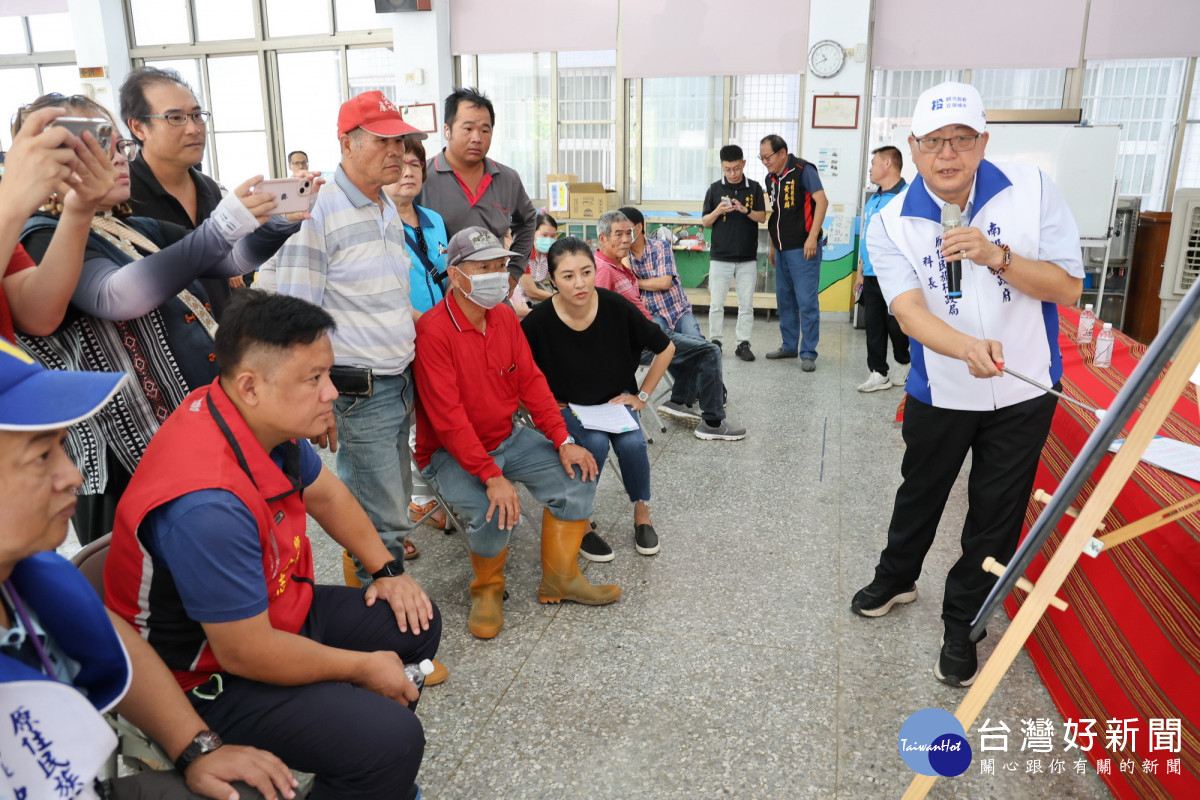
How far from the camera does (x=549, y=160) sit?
8.60 m

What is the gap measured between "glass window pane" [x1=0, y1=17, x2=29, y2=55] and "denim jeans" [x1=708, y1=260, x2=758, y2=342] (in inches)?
373

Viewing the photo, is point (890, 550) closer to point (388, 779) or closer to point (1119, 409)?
point (1119, 409)

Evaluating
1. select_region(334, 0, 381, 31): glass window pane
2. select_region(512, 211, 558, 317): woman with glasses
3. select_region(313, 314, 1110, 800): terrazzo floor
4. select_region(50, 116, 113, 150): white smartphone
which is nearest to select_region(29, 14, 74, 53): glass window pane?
select_region(334, 0, 381, 31): glass window pane

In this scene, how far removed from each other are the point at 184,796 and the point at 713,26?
791 centimetres

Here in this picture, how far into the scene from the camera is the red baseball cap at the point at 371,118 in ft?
6.84

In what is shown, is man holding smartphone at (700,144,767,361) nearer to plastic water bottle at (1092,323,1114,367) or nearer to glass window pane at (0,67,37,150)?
plastic water bottle at (1092,323,1114,367)

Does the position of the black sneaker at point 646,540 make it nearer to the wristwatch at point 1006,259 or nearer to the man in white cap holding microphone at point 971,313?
the man in white cap holding microphone at point 971,313

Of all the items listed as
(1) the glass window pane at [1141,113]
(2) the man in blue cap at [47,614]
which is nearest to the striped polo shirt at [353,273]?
(2) the man in blue cap at [47,614]

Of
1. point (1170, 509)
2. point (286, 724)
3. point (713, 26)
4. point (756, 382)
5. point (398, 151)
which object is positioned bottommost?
point (756, 382)

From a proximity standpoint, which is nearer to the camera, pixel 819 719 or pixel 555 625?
pixel 819 719

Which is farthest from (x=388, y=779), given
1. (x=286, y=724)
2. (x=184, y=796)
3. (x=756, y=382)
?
(x=756, y=382)

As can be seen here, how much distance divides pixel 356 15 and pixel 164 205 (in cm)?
787

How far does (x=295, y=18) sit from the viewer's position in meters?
8.89

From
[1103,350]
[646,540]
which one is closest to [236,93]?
[646,540]
